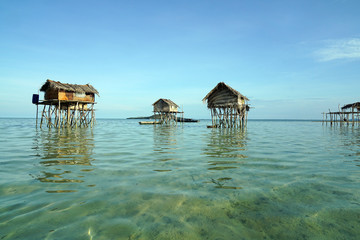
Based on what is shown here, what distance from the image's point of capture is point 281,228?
8.70 ft

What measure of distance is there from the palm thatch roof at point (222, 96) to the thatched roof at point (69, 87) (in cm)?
1656

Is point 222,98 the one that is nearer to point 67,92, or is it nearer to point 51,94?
point 67,92

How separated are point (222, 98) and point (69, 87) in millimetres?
20231

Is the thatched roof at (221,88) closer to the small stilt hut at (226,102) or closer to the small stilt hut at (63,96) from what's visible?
the small stilt hut at (226,102)

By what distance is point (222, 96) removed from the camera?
2780 centimetres

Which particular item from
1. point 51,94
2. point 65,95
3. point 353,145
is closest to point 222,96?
point 353,145

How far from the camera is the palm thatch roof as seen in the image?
1038 inches

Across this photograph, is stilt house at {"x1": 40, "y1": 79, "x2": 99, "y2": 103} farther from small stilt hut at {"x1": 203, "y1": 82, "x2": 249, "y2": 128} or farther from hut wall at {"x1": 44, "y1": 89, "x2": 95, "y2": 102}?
small stilt hut at {"x1": 203, "y1": 82, "x2": 249, "y2": 128}

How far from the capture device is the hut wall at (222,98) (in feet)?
87.6

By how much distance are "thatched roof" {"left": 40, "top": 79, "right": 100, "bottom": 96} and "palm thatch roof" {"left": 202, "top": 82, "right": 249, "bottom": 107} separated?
54.3ft

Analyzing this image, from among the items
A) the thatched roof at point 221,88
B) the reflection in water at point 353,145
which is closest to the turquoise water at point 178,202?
the reflection in water at point 353,145

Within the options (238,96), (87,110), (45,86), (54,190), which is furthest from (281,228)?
(87,110)

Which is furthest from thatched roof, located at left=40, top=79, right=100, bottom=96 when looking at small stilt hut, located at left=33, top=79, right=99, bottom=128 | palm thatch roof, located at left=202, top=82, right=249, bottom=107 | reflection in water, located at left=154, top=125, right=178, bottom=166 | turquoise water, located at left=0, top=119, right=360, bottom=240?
turquoise water, located at left=0, top=119, right=360, bottom=240

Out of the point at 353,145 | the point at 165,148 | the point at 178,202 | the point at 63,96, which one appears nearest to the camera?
the point at 178,202
